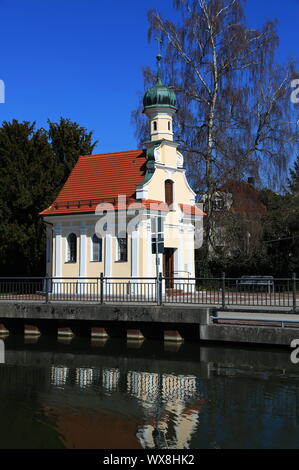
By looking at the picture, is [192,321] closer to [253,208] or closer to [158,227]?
[158,227]

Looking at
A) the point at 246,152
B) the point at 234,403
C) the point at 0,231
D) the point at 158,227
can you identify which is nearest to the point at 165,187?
the point at 246,152

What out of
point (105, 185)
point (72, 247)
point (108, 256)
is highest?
point (105, 185)

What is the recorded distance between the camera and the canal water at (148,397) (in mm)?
9547

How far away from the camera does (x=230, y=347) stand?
56.6 feet

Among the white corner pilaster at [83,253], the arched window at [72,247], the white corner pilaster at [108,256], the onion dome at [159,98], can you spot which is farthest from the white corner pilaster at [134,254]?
the onion dome at [159,98]

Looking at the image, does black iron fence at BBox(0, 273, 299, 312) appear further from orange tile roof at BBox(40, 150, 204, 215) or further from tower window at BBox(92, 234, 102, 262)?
orange tile roof at BBox(40, 150, 204, 215)

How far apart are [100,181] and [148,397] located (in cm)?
1703

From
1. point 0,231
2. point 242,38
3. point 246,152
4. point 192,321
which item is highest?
point 242,38

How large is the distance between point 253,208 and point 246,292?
13620 millimetres

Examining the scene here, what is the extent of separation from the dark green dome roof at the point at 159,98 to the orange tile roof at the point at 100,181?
107 inches

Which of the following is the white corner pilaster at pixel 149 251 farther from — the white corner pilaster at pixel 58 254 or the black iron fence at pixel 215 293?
the white corner pilaster at pixel 58 254

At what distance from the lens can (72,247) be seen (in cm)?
2738

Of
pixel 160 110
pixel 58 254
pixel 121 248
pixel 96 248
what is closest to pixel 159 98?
pixel 160 110

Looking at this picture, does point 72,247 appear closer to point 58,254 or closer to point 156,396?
point 58,254
